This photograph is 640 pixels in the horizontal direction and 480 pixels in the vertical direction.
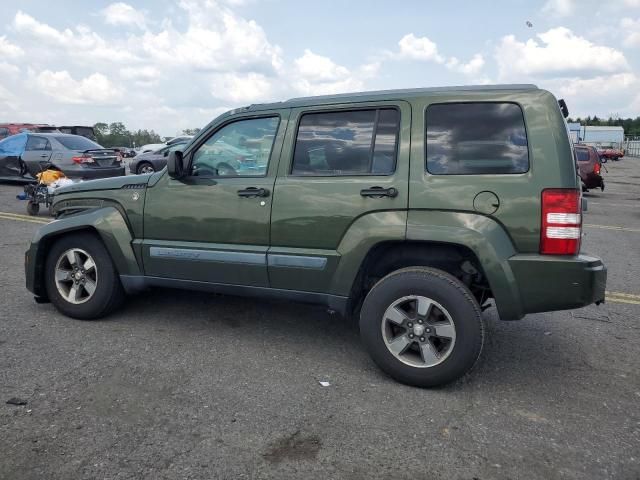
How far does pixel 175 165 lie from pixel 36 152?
11.2m

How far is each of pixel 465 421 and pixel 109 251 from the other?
10.1 ft

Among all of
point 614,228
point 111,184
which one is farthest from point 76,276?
point 614,228

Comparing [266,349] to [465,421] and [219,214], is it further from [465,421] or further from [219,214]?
[465,421]

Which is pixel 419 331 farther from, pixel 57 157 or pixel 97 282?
pixel 57 157

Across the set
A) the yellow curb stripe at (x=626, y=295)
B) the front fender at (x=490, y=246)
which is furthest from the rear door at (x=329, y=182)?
the yellow curb stripe at (x=626, y=295)

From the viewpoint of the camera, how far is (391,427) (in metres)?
3.16

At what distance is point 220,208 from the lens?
4.27m

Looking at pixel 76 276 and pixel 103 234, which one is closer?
pixel 103 234

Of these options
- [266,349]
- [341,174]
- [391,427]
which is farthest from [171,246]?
[391,427]

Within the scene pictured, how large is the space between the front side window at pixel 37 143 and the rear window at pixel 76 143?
334 mm

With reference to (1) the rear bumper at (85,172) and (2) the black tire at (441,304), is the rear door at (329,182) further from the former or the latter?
(1) the rear bumper at (85,172)

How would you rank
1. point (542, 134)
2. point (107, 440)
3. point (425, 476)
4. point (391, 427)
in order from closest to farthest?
point (425, 476)
point (107, 440)
point (391, 427)
point (542, 134)

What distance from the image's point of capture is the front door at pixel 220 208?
417 centimetres

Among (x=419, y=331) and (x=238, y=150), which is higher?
(x=238, y=150)
